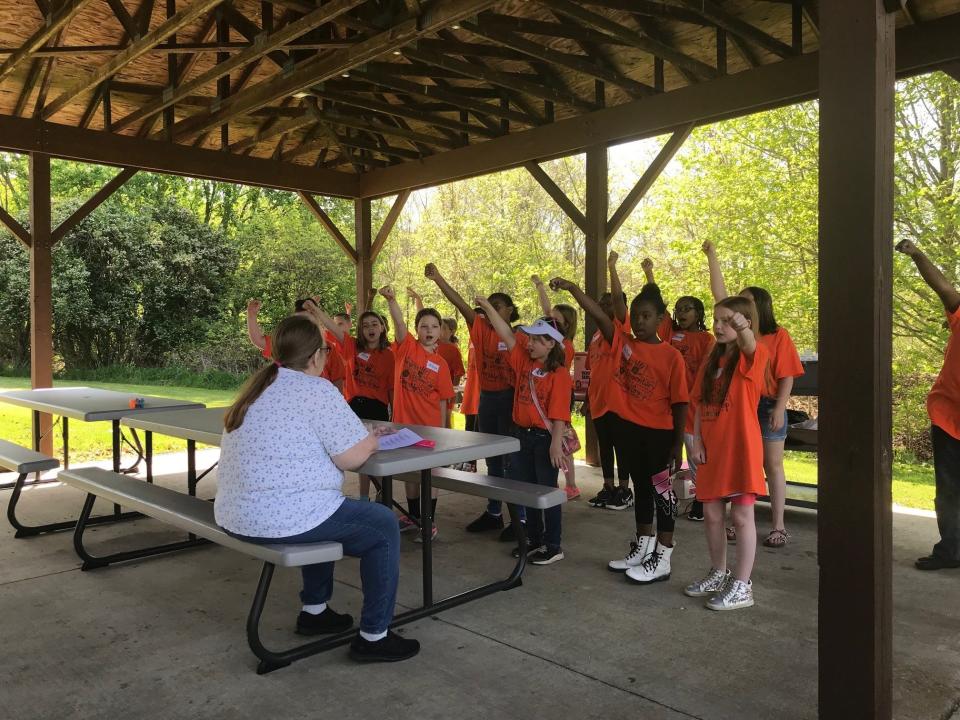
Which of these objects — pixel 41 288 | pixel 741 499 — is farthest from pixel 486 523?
pixel 41 288

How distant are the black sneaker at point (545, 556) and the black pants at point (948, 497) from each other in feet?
6.88

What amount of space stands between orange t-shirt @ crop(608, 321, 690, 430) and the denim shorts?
106 centimetres

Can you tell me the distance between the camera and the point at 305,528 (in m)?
2.96

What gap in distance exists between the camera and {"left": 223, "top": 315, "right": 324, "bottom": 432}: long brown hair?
9.49ft

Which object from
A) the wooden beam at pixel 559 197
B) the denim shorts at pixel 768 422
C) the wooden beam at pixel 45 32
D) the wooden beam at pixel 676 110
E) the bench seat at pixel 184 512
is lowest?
the bench seat at pixel 184 512

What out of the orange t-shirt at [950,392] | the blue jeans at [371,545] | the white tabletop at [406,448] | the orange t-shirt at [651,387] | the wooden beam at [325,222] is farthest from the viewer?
Result: the wooden beam at [325,222]

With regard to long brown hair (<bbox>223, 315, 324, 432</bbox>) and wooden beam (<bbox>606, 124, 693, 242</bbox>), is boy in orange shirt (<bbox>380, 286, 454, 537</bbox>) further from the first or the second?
wooden beam (<bbox>606, 124, 693, 242</bbox>)

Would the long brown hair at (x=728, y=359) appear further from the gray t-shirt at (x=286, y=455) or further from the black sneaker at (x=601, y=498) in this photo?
the black sneaker at (x=601, y=498)

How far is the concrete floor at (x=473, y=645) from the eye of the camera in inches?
107

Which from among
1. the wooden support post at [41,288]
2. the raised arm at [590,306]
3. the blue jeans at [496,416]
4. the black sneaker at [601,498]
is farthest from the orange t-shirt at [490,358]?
the wooden support post at [41,288]

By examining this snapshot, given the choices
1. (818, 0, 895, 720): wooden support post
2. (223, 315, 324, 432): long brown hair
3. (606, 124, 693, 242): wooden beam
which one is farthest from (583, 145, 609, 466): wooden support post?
(818, 0, 895, 720): wooden support post

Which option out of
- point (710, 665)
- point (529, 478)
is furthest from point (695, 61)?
point (710, 665)

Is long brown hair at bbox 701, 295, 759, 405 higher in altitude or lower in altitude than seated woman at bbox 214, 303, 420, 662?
higher

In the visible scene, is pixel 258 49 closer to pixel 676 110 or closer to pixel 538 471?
pixel 676 110
